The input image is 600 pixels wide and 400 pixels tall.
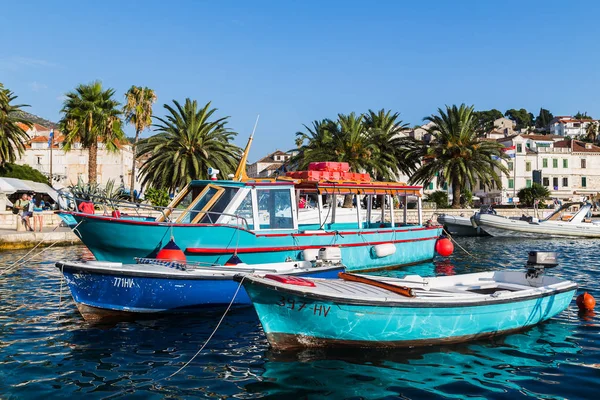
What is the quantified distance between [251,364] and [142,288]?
3.41 meters

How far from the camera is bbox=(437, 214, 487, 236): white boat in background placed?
37312mm

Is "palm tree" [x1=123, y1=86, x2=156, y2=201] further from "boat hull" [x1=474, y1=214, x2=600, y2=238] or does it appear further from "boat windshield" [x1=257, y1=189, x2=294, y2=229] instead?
"boat windshield" [x1=257, y1=189, x2=294, y2=229]

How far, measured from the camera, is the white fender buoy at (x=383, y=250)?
17828 millimetres

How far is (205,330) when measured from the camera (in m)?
10.4

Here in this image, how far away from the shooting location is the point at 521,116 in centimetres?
17312

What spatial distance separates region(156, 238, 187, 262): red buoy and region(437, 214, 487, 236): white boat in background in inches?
1089

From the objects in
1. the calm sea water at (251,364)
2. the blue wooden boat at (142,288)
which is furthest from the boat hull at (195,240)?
the calm sea water at (251,364)

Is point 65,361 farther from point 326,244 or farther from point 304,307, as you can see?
point 326,244

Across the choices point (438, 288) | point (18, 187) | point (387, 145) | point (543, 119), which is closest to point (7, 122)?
point (18, 187)

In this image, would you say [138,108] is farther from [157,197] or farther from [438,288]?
[438,288]

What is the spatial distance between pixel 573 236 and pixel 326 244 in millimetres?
25208

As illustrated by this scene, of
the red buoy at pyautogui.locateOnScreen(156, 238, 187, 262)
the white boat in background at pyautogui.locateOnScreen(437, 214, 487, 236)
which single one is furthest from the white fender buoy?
the white boat in background at pyautogui.locateOnScreen(437, 214, 487, 236)

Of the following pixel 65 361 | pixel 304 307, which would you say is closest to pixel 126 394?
pixel 65 361

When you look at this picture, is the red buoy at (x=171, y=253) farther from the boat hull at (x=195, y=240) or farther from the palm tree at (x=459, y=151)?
the palm tree at (x=459, y=151)
